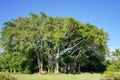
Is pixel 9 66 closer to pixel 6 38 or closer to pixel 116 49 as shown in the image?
pixel 6 38

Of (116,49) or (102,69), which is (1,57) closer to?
(102,69)

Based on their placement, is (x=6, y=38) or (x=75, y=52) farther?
(x=75, y=52)

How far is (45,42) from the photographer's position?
39031 mm

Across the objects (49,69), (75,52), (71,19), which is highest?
(71,19)

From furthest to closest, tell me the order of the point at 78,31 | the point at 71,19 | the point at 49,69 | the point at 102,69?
the point at 102,69, the point at 49,69, the point at 78,31, the point at 71,19

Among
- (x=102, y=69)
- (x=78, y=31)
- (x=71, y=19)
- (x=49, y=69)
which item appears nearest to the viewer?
(x=71, y=19)

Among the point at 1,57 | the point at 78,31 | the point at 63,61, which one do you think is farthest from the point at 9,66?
the point at 78,31

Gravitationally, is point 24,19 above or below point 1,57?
above

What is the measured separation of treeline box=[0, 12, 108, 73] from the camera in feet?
123

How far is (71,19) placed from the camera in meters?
35.9

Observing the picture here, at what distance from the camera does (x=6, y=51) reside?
42.6 metres

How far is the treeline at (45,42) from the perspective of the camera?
37.6m

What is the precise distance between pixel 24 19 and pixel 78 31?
890cm

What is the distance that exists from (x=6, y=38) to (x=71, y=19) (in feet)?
36.7
